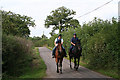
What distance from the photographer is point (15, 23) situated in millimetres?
16922

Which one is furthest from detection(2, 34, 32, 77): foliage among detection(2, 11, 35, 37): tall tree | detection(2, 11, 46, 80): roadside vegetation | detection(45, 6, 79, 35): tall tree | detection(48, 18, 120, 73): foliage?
detection(45, 6, 79, 35): tall tree

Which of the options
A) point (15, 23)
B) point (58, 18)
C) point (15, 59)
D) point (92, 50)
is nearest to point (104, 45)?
point (92, 50)

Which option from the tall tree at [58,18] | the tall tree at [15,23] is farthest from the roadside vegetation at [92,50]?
the tall tree at [58,18]

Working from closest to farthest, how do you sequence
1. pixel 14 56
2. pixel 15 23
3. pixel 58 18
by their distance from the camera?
pixel 14 56 < pixel 15 23 < pixel 58 18

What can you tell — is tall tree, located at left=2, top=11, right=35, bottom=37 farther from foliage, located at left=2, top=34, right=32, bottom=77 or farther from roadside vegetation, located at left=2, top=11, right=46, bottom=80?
foliage, located at left=2, top=34, right=32, bottom=77

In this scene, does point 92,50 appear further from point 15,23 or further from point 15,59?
point 15,23

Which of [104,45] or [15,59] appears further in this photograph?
[104,45]

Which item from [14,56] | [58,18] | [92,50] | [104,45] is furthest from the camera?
[58,18]

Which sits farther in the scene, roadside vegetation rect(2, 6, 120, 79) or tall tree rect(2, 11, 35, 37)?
tall tree rect(2, 11, 35, 37)

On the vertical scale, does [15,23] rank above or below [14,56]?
above

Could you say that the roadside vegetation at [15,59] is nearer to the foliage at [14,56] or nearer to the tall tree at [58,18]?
the foliage at [14,56]

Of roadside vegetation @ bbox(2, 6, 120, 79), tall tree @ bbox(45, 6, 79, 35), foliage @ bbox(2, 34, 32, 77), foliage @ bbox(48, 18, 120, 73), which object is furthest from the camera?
tall tree @ bbox(45, 6, 79, 35)

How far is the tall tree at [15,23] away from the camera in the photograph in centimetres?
1349

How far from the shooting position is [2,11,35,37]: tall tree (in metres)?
13.5
